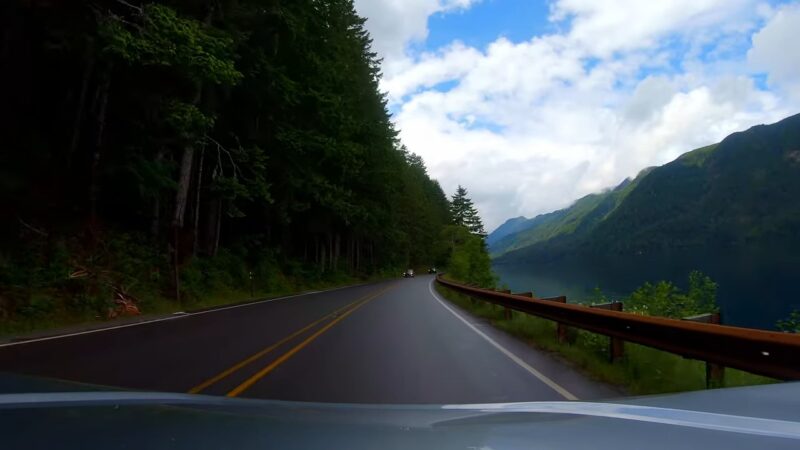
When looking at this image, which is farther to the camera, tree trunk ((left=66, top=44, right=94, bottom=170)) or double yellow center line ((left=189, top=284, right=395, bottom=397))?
tree trunk ((left=66, top=44, right=94, bottom=170))

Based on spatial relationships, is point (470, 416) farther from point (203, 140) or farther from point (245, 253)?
point (245, 253)

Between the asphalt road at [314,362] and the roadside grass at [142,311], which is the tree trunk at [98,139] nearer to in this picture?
the roadside grass at [142,311]

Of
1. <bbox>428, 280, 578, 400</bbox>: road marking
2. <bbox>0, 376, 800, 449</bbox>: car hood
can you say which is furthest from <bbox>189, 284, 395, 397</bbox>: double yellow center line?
<bbox>428, 280, 578, 400</bbox>: road marking

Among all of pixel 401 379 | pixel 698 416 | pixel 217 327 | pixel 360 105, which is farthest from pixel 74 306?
pixel 360 105

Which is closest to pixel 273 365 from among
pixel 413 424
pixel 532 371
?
pixel 532 371

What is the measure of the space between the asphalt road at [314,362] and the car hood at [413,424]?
3131mm

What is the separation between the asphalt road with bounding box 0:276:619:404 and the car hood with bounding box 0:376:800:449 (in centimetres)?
313

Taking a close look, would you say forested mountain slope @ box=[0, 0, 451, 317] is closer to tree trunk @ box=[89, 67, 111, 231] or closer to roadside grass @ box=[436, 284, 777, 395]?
tree trunk @ box=[89, 67, 111, 231]

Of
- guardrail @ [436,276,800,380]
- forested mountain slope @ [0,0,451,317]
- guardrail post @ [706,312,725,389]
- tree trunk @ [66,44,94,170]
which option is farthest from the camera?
tree trunk @ [66,44,94,170]

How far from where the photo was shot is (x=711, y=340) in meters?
6.02

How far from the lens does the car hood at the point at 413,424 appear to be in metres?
2.57

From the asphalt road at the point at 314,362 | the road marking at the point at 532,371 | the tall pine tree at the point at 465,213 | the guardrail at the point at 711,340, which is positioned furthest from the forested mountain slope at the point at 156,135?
the tall pine tree at the point at 465,213

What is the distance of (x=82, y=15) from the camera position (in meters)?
16.1

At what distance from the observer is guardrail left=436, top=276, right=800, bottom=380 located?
195 inches
